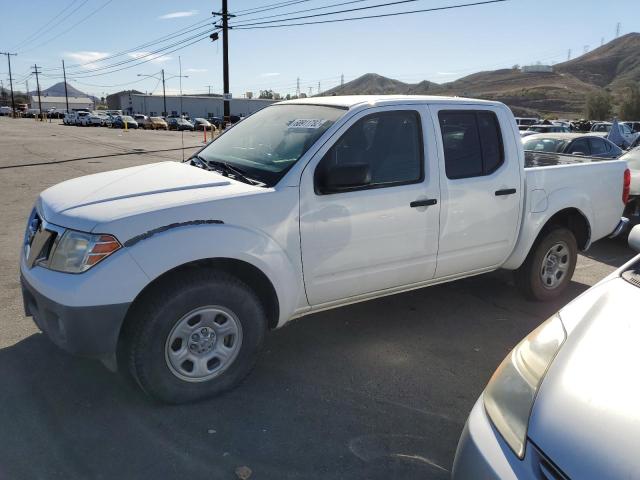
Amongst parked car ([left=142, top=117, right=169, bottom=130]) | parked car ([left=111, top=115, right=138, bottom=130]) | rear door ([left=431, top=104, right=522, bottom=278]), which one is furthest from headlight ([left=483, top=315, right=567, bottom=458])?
parked car ([left=142, top=117, right=169, bottom=130])

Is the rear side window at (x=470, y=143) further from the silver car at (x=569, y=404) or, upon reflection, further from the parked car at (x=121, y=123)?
the parked car at (x=121, y=123)

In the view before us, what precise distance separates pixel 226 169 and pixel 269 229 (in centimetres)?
77

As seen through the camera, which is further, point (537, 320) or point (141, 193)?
point (537, 320)

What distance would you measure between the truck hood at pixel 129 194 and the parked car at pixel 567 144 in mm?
9610

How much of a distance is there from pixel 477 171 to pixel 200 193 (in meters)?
2.32

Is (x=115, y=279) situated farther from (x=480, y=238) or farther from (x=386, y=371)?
(x=480, y=238)

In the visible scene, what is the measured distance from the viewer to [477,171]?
4316mm

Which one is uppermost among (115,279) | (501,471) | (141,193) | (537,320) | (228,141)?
(228,141)

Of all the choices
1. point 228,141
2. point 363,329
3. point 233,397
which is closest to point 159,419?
point 233,397

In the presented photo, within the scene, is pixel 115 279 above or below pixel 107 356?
above

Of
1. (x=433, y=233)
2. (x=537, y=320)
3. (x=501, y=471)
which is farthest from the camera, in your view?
(x=537, y=320)

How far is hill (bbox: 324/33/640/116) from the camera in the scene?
9075 centimetres

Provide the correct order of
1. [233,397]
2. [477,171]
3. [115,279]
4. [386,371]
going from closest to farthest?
[115,279], [233,397], [386,371], [477,171]

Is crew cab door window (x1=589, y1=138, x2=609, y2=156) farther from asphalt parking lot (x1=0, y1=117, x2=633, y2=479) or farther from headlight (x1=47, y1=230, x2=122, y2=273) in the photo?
headlight (x1=47, y1=230, x2=122, y2=273)
